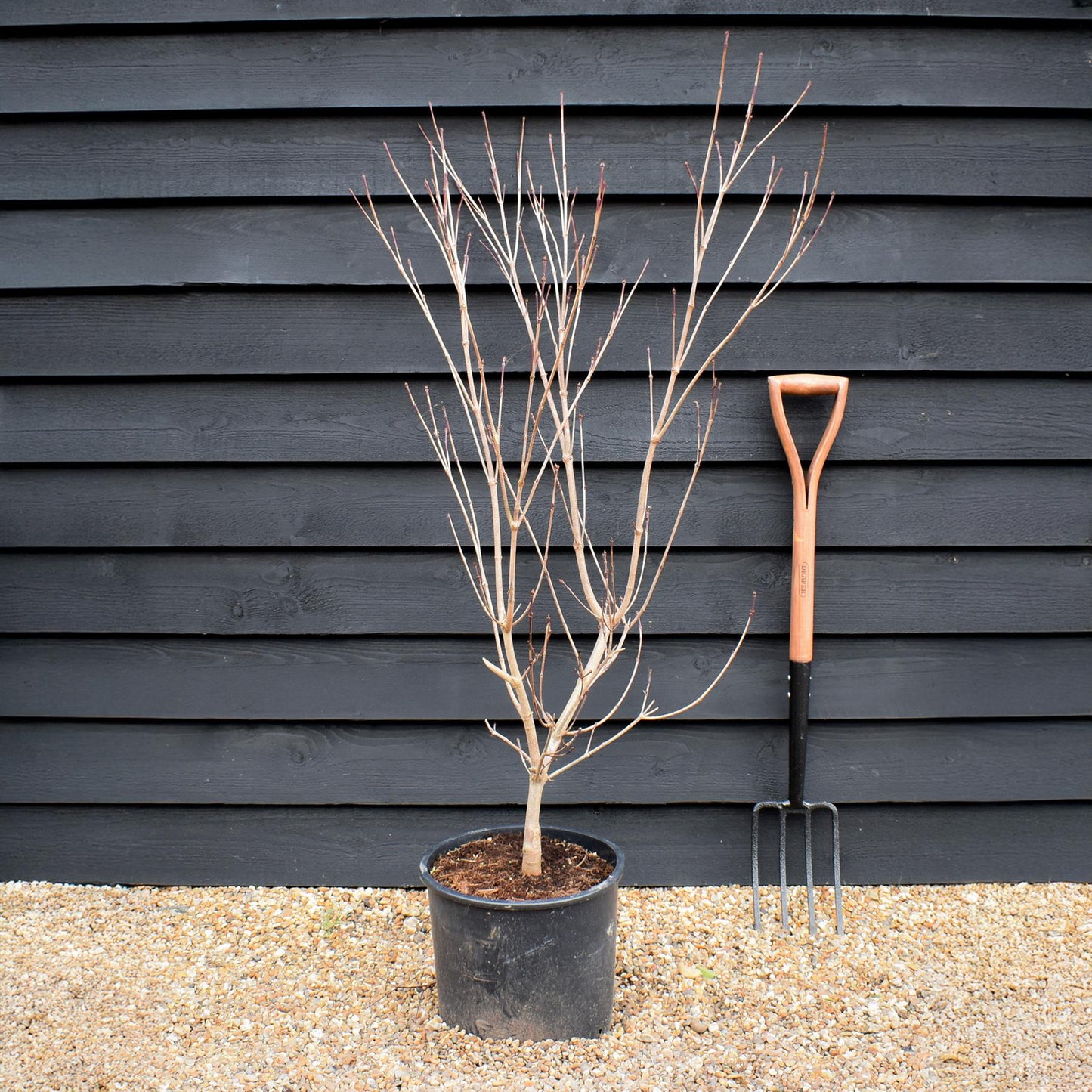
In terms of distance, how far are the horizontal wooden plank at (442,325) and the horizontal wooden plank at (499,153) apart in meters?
0.25

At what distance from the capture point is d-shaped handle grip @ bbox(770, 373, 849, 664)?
2.07 m

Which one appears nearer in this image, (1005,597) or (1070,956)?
(1070,956)

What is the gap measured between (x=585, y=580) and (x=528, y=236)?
0.94 meters

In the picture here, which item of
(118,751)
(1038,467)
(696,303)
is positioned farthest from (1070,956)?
(118,751)

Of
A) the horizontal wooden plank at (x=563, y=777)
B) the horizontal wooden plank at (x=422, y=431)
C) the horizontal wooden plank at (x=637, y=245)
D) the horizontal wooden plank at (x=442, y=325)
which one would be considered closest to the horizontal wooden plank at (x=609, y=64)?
the horizontal wooden plank at (x=637, y=245)

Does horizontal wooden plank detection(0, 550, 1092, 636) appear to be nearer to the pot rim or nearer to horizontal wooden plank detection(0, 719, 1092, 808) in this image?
horizontal wooden plank detection(0, 719, 1092, 808)

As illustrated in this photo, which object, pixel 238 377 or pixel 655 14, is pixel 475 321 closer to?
pixel 238 377

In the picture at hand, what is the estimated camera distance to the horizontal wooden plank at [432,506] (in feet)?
7.24

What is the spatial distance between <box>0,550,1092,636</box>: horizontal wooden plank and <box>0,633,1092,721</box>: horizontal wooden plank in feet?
0.16

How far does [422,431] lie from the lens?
2.20m

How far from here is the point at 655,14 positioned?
2121 millimetres

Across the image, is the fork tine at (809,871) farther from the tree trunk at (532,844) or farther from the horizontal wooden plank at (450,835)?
the tree trunk at (532,844)

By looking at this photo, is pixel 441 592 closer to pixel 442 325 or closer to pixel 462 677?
pixel 462 677

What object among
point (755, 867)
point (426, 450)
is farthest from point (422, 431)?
point (755, 867)
